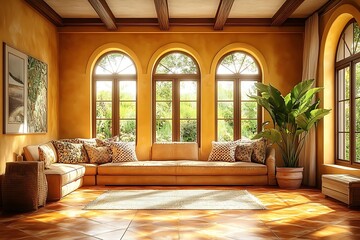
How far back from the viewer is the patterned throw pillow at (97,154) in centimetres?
781

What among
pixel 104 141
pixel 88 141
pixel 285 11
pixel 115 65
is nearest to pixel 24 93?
pixel 88 141

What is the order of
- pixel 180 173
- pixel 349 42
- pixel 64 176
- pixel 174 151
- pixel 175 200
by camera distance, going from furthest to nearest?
pixel 174 151, pixel 180 173, pixel 349 42, pixel 64 176, pixel 175 200

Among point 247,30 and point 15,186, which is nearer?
point 15,186

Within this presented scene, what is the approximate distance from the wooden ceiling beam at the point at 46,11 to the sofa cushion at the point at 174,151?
10.3 feet

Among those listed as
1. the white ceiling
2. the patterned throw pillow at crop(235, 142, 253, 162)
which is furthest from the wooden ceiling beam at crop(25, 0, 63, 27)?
the patterned throw pillow at crop(235, 142, 253, 162)

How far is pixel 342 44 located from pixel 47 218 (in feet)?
18.5

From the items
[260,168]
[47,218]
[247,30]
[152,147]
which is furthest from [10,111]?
[247,30]

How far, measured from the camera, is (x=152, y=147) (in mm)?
8430

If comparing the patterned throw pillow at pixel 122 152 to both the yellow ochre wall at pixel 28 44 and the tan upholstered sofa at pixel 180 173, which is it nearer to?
the tan upholstered sofa at pixel 180 173

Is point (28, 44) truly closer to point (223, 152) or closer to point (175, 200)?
point (175, 200)

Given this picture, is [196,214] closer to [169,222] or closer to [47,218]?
[169,222]

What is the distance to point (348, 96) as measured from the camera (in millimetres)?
6949

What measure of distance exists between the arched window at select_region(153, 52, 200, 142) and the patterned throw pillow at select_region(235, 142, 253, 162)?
102cm

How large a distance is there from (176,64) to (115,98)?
149 centimetres
